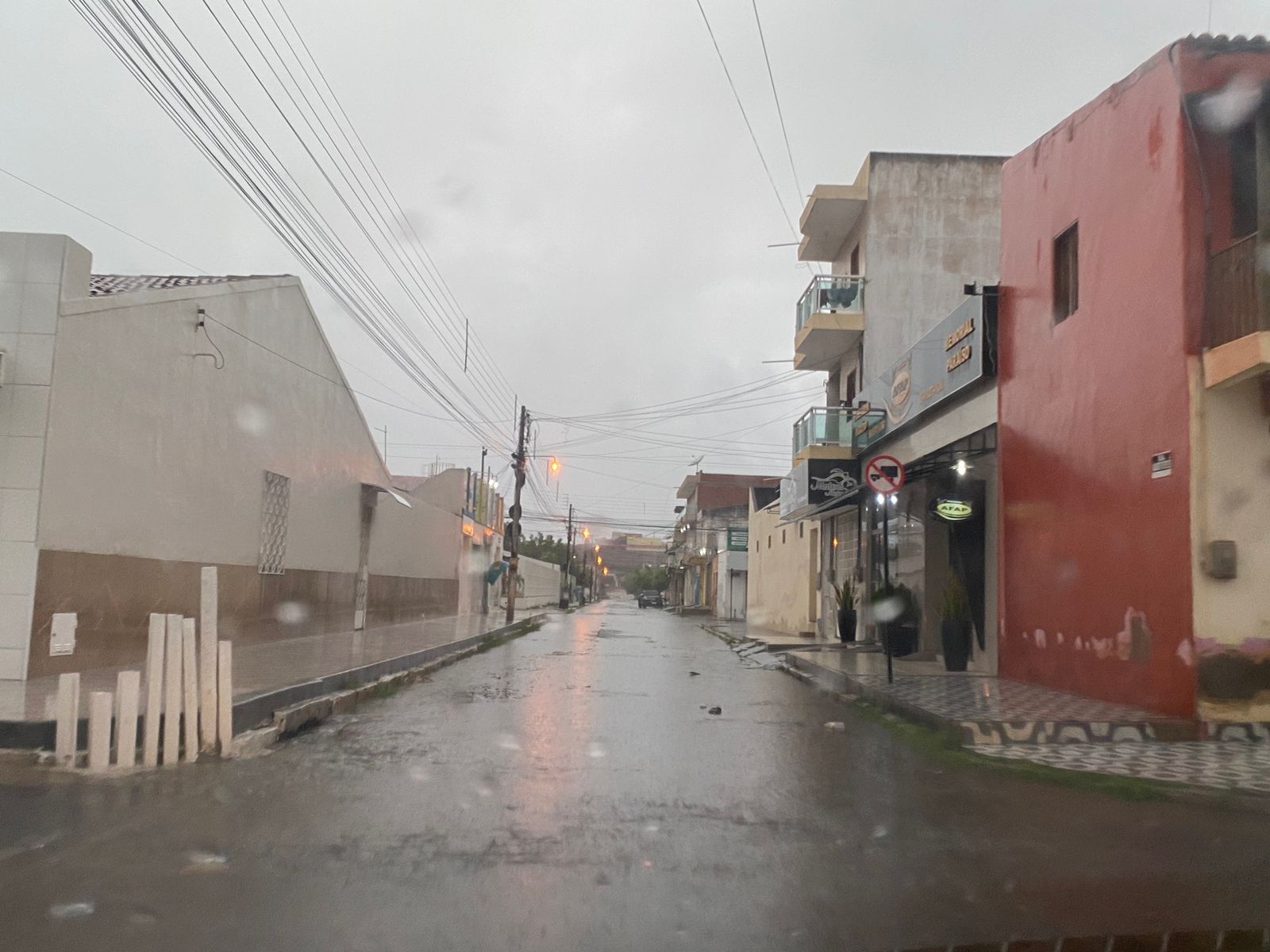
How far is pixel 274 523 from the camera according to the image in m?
17.3

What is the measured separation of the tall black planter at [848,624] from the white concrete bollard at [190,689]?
16.3 metres

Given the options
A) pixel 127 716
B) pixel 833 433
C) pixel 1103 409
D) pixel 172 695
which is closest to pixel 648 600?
pixel 833 433

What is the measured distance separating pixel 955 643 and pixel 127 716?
11248 mm

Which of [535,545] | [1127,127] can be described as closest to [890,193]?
[1127,127]

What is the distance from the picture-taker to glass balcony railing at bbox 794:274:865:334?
25016 mm

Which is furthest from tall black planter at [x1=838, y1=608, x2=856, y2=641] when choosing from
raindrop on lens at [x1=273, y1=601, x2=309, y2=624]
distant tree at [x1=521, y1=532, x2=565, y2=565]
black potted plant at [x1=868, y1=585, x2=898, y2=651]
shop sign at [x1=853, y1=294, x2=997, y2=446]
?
distant tree at [x1=521, y1=532, x2=565, y2=565]

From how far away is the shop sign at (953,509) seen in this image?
15.0 metres

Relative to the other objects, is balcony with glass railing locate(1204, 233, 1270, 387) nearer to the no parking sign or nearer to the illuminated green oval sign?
the no parking sign

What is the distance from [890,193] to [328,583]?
15939mm

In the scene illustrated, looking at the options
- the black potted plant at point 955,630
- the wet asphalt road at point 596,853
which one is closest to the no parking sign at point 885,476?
the black potted plant at point 955,630

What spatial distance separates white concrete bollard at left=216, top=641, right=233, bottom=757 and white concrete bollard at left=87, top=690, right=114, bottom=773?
2.67 feet

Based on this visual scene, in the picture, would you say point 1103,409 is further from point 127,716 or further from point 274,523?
point 274,523

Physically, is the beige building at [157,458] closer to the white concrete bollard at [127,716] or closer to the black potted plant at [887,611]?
the white concrete bollard at [127,716]

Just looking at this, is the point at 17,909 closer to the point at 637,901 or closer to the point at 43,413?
the point at 637,901
